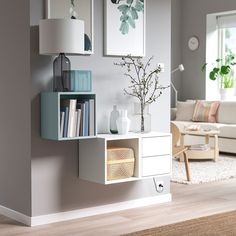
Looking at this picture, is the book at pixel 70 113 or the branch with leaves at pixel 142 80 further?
the branch with leaves at pixel 142 80

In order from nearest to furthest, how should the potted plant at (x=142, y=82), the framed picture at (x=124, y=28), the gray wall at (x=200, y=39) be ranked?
the framed picture at (x=124, y=28), the potted plant at (x=142, y=82), the gray wall at (x=200, y=39)

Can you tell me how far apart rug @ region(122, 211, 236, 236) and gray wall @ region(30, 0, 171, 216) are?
674mm

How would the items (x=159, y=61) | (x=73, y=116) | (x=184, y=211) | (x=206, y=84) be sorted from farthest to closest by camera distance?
(x=206, y=84) < (x=159, y=61) < (x=184, y=211) < (x=73, y=116)

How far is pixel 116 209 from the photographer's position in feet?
15.3

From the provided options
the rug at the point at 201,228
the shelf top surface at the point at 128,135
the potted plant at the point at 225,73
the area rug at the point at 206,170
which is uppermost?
the potted plant at the point at 225,73

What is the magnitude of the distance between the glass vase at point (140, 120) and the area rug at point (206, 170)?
1.41 m

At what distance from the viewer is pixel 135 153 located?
4441 millimetres

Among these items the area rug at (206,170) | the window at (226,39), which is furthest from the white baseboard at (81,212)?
the window at (226,39)

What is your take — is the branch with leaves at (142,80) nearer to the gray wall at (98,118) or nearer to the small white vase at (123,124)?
the gray wall at (98,118)

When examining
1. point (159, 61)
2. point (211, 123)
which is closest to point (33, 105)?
point (159, 61)

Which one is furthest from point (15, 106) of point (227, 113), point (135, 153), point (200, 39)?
point (200, 39)

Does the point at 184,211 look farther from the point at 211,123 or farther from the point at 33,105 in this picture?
the point at 211,123

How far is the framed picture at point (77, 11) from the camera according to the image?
4176mm

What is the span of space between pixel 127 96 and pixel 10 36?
1.10 metres
